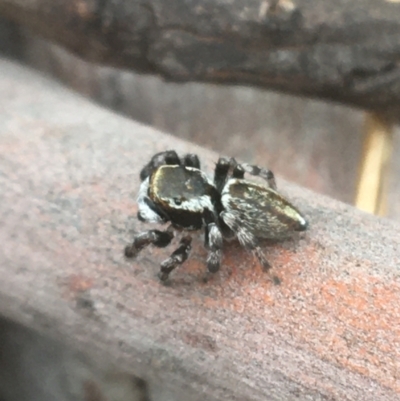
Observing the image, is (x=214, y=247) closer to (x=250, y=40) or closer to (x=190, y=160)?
(x=190, y=160)

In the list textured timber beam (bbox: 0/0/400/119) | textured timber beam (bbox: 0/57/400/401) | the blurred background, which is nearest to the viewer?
textured timber beam (bbox: 0/57/400/401)

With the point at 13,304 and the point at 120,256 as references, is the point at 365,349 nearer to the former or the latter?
the point at 120,256

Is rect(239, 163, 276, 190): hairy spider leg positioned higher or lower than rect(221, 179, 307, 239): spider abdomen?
higher

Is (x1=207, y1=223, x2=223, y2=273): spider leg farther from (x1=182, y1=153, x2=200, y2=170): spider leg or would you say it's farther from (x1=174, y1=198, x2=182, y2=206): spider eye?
(x1=182, y1=153, x2=200, y2=170): spider leg

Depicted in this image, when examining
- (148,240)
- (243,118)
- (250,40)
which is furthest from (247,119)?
(148,240)

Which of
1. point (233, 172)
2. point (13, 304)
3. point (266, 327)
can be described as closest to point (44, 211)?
point (13, 304)

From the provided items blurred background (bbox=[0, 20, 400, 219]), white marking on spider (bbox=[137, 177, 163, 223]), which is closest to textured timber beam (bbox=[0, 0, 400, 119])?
blurred background (bbox=[0, 20, 400, 219])

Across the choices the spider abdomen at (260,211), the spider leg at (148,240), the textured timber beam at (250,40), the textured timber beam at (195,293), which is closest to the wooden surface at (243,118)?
the textured timber beam at (250,40)
